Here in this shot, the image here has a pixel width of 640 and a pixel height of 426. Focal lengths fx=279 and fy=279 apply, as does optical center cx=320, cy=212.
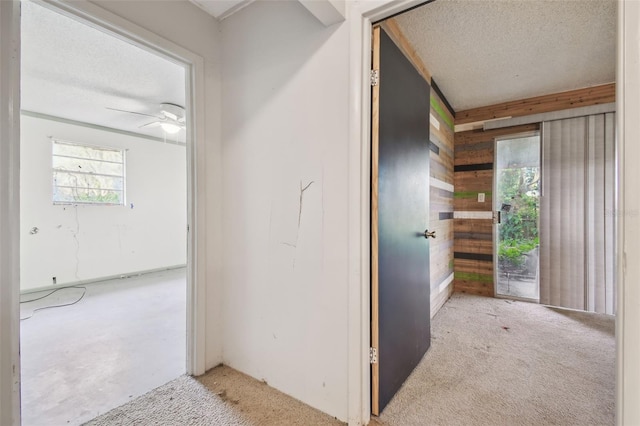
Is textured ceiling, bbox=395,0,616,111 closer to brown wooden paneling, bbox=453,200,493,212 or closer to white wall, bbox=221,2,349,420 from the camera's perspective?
white wall, bbox=221,2,349,420

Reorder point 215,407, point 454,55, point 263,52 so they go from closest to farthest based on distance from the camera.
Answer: point 215,407 → point 263,52 → point 454,55

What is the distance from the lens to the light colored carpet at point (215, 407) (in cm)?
150

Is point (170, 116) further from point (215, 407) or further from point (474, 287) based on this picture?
point (474, 287)

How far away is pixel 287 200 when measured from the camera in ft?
5.64

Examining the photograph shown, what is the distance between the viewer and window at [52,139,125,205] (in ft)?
13.9

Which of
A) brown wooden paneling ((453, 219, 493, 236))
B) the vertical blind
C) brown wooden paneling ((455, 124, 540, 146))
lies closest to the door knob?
brown wooden paneling ((453, 219, 493, 236))

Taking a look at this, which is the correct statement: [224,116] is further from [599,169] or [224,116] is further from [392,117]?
[599,169]

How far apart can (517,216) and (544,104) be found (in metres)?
1.37

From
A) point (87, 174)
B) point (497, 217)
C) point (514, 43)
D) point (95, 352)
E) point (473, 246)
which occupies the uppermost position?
point (514, 43)

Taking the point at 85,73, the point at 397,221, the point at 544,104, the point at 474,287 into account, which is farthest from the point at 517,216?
the point at 85,73

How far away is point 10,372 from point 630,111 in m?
2.51

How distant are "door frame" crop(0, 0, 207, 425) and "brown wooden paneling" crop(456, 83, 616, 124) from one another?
342 centimetres

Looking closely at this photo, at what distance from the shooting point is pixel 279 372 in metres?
1.76

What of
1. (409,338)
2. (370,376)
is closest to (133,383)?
(370,376)
